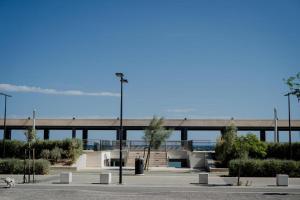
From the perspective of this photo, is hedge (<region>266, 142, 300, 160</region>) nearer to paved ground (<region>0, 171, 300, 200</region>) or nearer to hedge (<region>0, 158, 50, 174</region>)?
paved ground (<region>0, 171, 300, 200</region>)

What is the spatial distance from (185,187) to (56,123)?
34398 millimetres

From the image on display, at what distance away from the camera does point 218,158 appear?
38469mm

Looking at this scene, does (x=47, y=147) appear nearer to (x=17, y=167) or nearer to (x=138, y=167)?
(x=17, y=167)

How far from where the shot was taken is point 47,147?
137ft

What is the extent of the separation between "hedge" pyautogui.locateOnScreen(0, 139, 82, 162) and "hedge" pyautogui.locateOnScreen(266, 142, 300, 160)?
18.1m

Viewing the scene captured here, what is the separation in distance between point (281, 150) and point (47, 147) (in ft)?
72.5

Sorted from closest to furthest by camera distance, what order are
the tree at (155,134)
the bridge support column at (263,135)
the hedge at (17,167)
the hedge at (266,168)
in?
the hedge at (266,168) → the hedge at (17,167) → the tree at (155,134) → the bridge support column at (263,135)

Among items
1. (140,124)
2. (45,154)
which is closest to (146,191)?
(45,154)

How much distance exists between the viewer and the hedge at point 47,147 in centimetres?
4109

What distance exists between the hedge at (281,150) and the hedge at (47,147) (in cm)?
1807

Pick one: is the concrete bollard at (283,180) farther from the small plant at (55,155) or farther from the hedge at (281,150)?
the small plant at (55,155)

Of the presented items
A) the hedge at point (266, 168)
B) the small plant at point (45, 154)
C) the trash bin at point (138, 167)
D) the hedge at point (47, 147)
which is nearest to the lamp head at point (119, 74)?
the trash bin at point (138, 167)

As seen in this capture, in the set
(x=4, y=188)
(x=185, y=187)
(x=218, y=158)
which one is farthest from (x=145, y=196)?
(x=218, y=158)

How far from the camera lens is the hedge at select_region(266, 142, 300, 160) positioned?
38.0m
